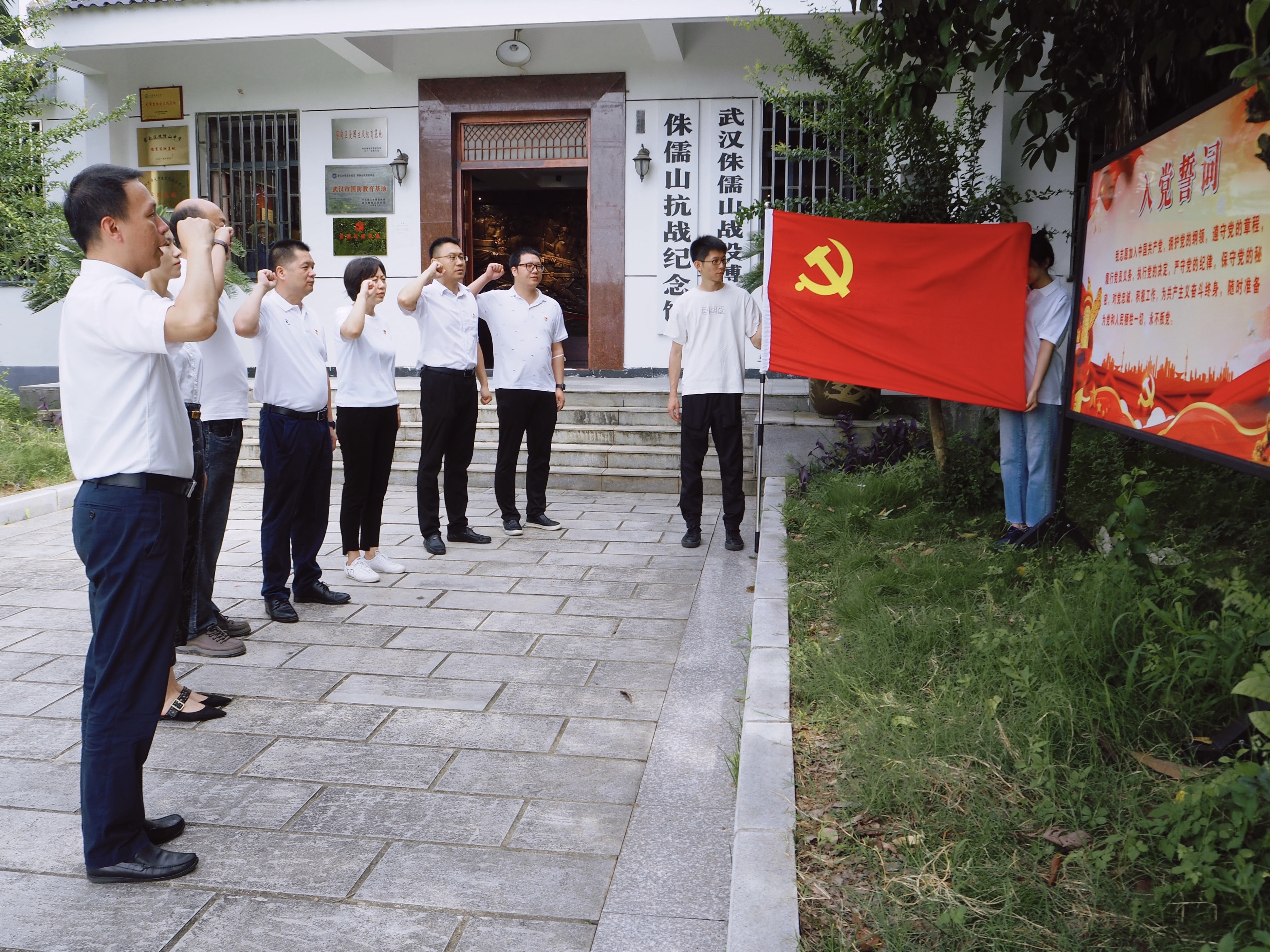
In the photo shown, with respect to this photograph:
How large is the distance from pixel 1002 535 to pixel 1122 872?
3623mm

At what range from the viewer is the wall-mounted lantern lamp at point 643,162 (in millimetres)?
11133

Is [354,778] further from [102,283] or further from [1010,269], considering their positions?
[1010,269]

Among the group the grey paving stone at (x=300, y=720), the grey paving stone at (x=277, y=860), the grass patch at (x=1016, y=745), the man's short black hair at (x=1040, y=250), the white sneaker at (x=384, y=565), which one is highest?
the man's short black hair at (x=1040, y=250)

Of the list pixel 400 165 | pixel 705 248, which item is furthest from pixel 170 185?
pixel 705 248

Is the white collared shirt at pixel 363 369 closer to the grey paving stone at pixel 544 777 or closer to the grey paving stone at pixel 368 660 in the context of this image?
the grey paving stone at pixel 368 660

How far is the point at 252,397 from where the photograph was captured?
10.5 meters

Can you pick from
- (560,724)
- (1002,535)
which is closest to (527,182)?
(1002,535)

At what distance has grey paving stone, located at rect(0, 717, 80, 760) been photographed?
3.56 m

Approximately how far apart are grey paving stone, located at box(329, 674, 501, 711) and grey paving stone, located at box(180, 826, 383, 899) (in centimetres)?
105

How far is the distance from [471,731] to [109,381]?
70.7 inches

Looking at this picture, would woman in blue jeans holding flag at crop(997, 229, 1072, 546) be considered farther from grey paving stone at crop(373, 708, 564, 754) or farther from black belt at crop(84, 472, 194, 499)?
black belt at crop(84, 472, 194, 499)

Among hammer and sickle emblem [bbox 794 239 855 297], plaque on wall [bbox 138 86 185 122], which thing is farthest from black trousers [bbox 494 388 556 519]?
plaque on wall [bbox 138 86 185 122]

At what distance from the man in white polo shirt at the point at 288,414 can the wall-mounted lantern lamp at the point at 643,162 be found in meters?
6.65

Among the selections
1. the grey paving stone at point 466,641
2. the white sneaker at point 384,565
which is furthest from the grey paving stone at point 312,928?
the white sneaker at point 384,565
